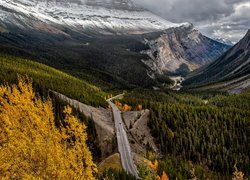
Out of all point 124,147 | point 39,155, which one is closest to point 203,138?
point 124,147

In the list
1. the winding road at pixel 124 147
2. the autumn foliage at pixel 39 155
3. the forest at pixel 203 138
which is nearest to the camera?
the autumn foliage at pixel 39 155

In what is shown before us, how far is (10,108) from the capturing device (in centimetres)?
3662

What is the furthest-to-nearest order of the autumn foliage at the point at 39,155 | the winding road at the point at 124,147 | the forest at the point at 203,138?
the forest at the point at 203,138
the winding road at the point at 124,147
the autumn foliage at the point at 39,155

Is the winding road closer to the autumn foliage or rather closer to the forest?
the forest

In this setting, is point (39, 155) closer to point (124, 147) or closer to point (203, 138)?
point (124, 147)

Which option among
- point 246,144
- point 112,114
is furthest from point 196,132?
point 112,114

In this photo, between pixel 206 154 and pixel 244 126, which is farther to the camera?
pixel 244 126

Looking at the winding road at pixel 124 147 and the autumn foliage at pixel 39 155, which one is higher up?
the autumn foliage at pixel 39 155

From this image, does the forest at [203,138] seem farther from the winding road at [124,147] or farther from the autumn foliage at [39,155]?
the autumn foliage at [39,155]

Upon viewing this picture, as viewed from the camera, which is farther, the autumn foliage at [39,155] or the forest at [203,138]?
the forest at [203,138]

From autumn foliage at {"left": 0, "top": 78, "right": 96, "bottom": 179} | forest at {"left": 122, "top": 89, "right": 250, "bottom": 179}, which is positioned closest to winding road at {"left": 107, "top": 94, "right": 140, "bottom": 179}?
forest at {"left": 122, "top": 89, "right": 250, "bottom": 179}

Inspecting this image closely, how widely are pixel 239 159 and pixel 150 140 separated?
39125mm

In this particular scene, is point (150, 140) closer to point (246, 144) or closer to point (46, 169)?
point (246, 144)

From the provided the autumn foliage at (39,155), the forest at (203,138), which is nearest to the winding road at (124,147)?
the forest at (203,138)
